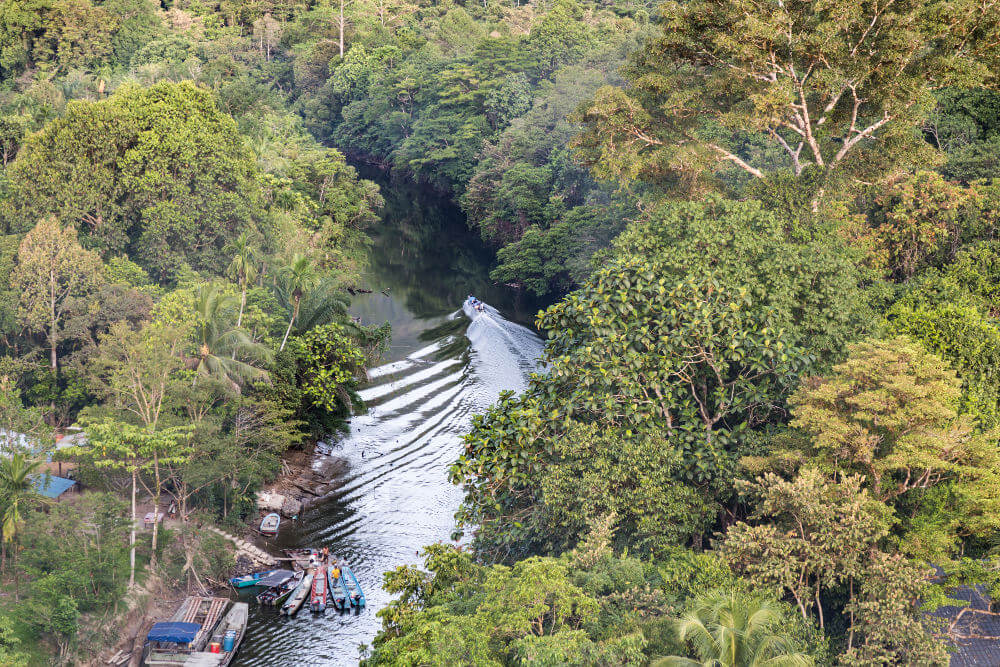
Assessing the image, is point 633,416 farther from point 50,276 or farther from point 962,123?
point 50,276

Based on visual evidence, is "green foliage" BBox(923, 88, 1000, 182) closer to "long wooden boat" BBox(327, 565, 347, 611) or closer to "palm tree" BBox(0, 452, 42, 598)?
"long wooden boat" BBox(327, 565, 347, 611)

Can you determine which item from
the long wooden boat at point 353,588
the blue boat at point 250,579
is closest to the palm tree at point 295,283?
the blue boat at point 250,579

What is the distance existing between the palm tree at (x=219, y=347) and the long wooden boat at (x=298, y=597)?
7270 mm

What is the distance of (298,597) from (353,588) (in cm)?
178

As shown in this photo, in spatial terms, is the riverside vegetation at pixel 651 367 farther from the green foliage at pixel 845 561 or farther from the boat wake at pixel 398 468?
the boat wake at pixel 398 468

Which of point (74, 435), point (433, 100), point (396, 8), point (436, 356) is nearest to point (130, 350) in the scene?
point (74, 435)

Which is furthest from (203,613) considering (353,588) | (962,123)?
(962,123)

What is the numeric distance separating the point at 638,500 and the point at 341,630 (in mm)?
11851

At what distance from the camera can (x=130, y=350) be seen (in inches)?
1026

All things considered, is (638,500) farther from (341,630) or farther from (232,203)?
(232,203)

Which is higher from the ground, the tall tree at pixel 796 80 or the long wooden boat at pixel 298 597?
the tall tree at pixel 796 80

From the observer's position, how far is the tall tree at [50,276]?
32938 millimetres

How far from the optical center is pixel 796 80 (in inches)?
1055

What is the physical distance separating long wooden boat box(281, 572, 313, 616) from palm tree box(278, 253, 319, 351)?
→ 36.7 feet
